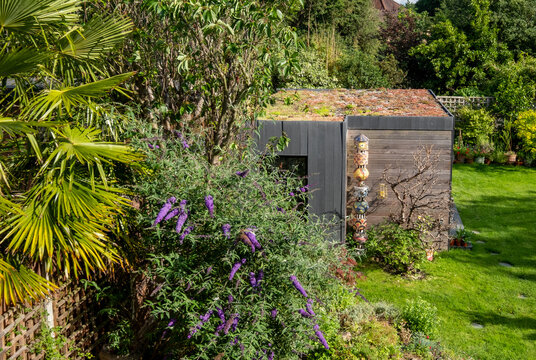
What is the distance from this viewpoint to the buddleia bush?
12.4 ft

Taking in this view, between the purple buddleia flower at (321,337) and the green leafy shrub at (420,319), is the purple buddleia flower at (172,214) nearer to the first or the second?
the purple buddleia flower at (321,337)

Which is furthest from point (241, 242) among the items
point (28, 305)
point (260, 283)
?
point (28, 305)

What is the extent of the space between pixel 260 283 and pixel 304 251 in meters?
0.52

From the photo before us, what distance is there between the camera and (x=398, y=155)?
9.79 m

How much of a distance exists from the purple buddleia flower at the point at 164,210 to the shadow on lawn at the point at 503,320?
5.35m

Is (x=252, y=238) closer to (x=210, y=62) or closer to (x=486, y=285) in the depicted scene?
(x=210, y=62)

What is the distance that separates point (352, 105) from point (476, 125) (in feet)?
24.7

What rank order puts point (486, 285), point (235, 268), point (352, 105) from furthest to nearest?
point (352, 105), point (486, 285), point (235, 268)

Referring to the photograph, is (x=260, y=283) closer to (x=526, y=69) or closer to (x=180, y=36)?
(x=180, y=36)

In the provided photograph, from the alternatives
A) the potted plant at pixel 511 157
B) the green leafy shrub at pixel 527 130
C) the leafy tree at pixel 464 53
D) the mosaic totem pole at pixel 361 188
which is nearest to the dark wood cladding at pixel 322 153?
the mosaic totem pole at pixel 361 188

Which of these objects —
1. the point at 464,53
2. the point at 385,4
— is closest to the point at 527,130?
the point at 464,53

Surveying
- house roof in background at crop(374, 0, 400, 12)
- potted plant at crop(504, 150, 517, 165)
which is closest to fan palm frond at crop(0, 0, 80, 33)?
potted plant at crop(504, 150, 517, 165)

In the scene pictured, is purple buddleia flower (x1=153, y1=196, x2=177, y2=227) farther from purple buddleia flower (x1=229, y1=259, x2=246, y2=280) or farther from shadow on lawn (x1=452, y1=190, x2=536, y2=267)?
shadow on lawn (x1=452, y1=190, x2=536, y2=267)

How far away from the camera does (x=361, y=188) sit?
933 centimetres
